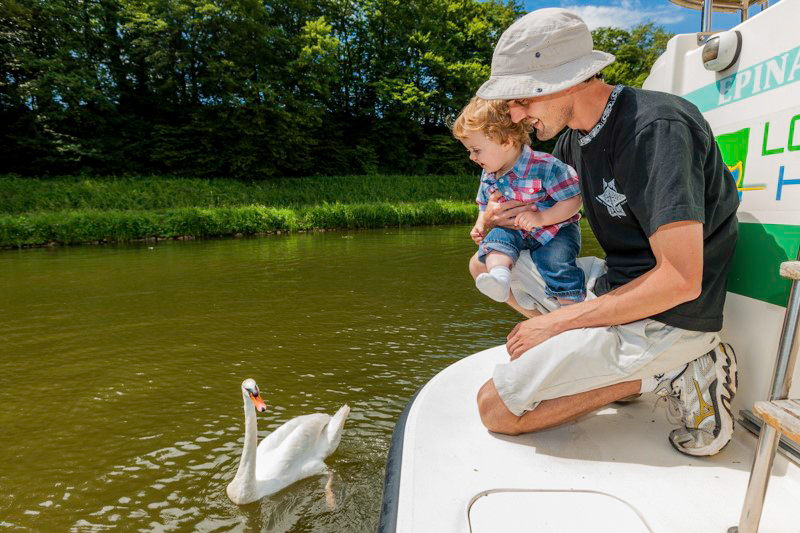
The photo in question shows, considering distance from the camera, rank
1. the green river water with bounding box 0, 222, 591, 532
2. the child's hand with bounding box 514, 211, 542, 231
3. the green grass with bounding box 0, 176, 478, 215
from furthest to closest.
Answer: the green grass with bounding box 0, 176, 478, 215, the green river water with bounding box 0, 222, 591, 532, the child's hand with bounding box 514, 211, 542, 231

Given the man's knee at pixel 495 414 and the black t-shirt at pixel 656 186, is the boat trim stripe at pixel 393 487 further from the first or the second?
the black t-shirt at pixel 656 186

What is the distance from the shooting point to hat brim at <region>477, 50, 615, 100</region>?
173 cm

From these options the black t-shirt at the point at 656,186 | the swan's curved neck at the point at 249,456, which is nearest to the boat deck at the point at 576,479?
the black t-shirt at the point at 656,186

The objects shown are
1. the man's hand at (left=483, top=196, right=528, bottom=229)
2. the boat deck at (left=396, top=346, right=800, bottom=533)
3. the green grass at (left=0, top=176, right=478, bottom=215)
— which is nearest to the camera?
the boat deck at (left=396, top=346, right=800, bottom=533)

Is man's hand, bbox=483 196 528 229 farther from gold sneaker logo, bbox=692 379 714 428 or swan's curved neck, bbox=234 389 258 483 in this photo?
swan's curved neck, bbox=234 389 258 483

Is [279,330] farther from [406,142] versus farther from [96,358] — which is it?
[406,142]

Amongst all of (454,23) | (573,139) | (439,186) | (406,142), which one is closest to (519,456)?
(573,139)

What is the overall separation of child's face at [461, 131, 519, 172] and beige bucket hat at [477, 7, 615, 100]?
2.31ft

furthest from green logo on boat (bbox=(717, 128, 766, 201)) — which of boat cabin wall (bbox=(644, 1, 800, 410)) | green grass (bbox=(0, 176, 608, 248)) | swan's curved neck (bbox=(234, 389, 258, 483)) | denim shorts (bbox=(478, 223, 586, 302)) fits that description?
green grass (bbox=(0, 176, 608, 248))

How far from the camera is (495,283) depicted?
2389 mm

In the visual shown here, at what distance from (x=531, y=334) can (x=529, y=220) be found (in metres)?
0.70

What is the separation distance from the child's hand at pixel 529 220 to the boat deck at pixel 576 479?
3.02ft

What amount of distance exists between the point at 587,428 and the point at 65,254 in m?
15.0

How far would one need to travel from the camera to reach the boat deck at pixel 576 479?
1504 mm
